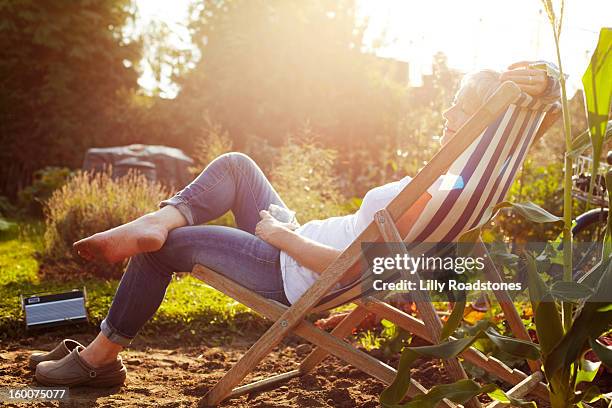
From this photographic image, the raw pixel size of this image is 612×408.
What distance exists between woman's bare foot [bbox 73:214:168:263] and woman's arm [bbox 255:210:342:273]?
1.29 ft

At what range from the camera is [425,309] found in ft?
6.52

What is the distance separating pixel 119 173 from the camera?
877cm

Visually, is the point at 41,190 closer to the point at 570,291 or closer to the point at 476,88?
the point at 476,88

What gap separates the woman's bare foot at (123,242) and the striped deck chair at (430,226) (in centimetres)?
21

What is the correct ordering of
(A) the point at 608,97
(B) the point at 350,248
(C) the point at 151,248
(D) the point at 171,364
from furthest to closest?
1. (D) the point at 171,364
2. (C) the point at 151,248
3. (B) the point at 350,248
4. (A) the point at 608,97

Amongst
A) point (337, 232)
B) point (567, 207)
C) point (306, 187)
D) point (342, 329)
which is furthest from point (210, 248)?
point (306, 187)

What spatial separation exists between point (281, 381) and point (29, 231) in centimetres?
556

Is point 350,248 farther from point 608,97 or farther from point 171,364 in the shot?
point 171,364

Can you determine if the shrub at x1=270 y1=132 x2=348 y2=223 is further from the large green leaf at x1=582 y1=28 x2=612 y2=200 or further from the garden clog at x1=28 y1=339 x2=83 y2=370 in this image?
the large green leaf at x1=582 y1=28 x2=612 y2=200

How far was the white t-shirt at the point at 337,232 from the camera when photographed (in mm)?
2244

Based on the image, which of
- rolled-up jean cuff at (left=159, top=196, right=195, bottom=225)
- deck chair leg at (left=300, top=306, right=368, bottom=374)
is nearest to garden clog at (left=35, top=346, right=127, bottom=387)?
rolled-up jean cuff at (left=159, top=196, right=195, bottom=225)

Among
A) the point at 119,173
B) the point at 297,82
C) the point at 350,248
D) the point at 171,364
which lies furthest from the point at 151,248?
the point at 297,82

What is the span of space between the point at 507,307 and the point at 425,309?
638 mm

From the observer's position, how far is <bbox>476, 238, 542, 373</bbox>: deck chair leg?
2.46 m
